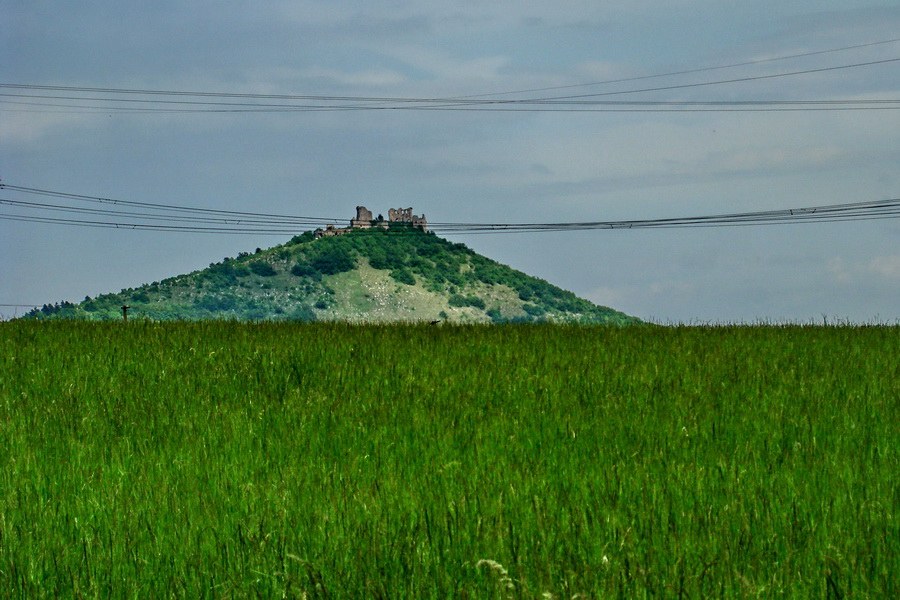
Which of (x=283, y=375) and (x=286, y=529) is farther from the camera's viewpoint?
(x=283, y=375)

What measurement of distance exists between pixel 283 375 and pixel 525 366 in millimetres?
3360

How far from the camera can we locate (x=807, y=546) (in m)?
4.48

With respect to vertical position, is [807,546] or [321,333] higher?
[321,333]

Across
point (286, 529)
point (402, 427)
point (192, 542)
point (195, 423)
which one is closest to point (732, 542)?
point (286, 529)

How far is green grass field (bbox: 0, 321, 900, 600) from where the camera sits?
13.4 feet

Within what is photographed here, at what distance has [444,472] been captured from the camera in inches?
229

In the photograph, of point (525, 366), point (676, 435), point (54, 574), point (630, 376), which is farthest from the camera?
point (525, 366)

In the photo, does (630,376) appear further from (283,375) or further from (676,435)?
(283,375)

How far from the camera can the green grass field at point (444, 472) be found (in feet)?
13.4

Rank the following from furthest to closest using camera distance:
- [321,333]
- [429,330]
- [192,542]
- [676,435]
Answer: [429,330] → [321,333] → [676,435] → [192,542]

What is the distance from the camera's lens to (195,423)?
26.2ft

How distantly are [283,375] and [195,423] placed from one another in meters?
2.27

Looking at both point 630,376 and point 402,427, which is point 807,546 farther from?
point 630,376

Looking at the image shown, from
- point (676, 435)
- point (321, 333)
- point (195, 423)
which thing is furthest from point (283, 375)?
point (676, 435)
